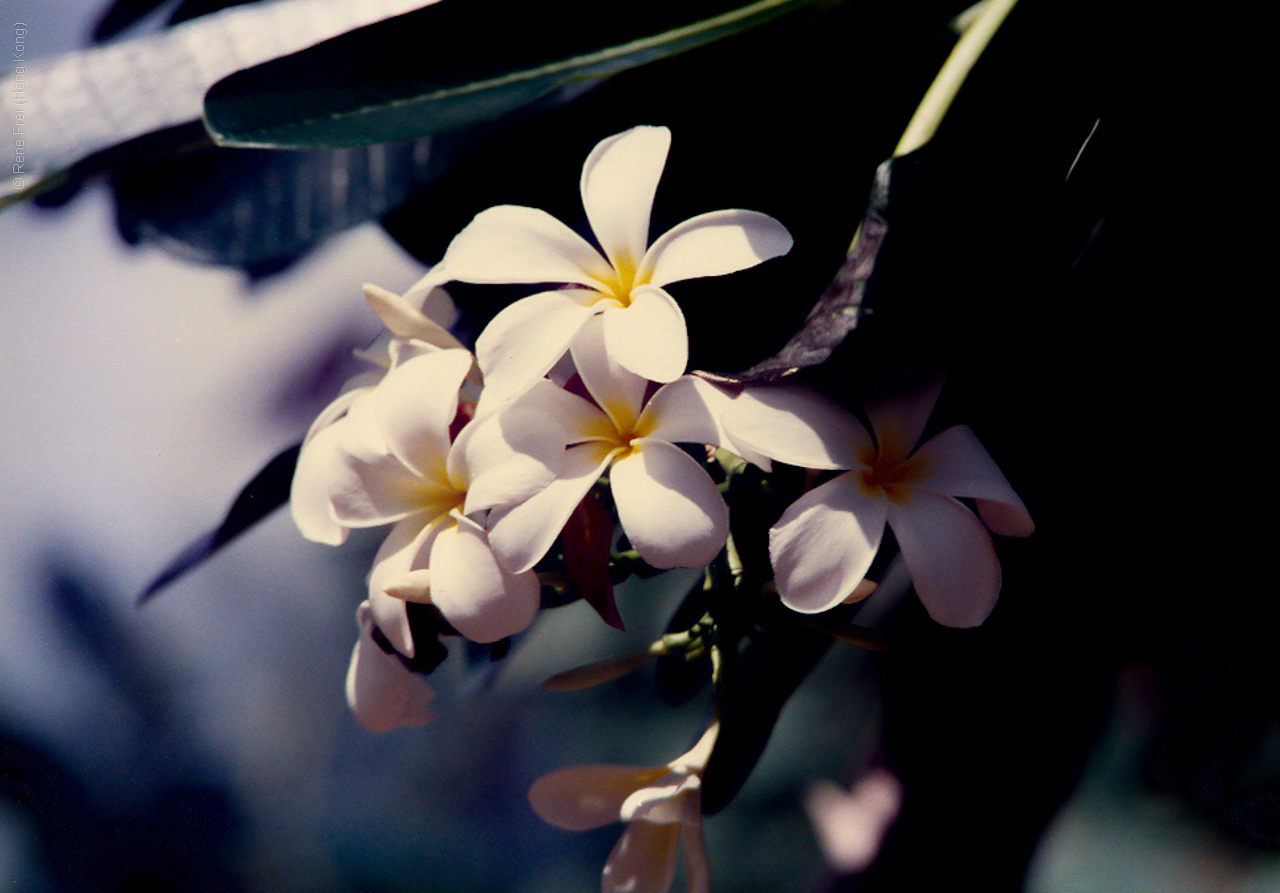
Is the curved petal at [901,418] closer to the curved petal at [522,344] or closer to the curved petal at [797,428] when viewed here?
the curved petal at [797,428]

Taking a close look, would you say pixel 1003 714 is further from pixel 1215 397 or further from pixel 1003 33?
pixel 1003 33

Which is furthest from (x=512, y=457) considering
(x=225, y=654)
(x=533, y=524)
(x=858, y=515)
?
(x=225, y=654)

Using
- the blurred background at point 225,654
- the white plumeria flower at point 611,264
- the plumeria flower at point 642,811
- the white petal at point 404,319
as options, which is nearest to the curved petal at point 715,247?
the white plumeria flower at point 611,264

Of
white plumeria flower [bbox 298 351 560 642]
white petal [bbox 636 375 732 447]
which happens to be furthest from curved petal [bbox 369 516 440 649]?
white petal [bbox 636 375 732 447]

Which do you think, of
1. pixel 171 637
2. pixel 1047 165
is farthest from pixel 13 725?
pixel 1047 165

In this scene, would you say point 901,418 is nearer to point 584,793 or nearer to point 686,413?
point 686,413

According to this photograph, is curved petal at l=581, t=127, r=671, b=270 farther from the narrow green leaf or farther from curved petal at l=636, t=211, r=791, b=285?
the narrow green leaf
